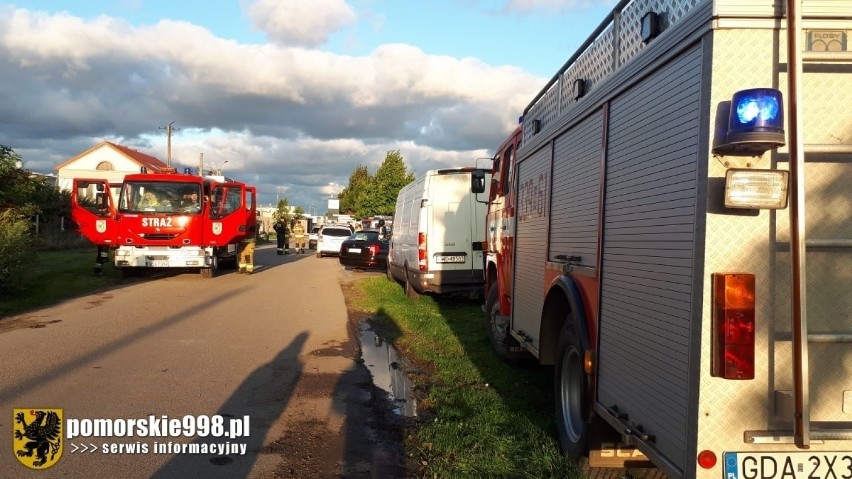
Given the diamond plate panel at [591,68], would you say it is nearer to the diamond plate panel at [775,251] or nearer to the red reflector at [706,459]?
the diamond plate panel at [775,251]

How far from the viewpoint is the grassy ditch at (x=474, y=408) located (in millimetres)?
4559

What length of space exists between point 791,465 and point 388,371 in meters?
5.46

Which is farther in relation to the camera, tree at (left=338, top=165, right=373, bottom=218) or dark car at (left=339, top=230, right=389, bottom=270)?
tree at (left=338, top=165, right=373, bottom=218)

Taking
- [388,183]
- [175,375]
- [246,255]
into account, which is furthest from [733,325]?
[388,183]

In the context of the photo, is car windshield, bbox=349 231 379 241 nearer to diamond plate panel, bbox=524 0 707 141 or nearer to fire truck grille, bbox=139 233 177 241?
fire truck grille, bbox=139 233 177 241

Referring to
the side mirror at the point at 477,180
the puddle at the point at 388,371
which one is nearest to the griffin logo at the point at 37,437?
the puddle at the point at 388,371

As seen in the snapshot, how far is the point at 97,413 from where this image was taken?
5.57 meters

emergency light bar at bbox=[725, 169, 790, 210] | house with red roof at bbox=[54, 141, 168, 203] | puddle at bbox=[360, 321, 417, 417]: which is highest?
house with red roof at bbox=[54, 141, 168, 203]

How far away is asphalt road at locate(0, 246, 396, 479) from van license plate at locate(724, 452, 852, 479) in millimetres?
2587

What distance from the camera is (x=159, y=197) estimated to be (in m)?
17.4

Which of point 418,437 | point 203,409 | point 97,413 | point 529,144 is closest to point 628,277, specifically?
point 418,437

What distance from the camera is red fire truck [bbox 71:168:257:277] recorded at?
16.9 m

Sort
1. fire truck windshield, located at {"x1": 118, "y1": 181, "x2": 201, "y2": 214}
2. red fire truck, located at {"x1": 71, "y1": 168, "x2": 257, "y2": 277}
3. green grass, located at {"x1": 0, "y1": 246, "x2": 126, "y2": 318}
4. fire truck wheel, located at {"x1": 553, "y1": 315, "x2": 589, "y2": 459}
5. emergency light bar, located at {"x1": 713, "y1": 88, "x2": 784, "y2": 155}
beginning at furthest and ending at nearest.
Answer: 1. fire truck windshield, located at {"x1": 118, "y1": 181, "x2": 201, "y2": 214}
2. red fire truck, located at {"x1": 71, "y1": 168, "x2": 257, "y2": 277}
3. green grass, located at {"x1": 0, "y1": 246, "x2": 126, "y2": 318}
4. fire truck wheel, located at {"x1": 553, "y1": 315, "x2": 589, "y2": 459}
5. emergency light bar, located at {"x1": 713, "y1": 88, "x2": 784, "y2": 155}

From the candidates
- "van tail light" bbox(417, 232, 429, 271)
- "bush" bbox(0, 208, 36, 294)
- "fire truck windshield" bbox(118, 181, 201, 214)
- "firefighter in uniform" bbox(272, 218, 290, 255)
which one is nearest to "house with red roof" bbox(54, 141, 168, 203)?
"firefighter in uniform" bbox(272, 218, 290, 255)
